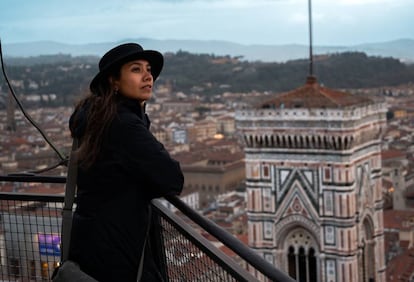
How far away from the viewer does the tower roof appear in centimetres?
1118

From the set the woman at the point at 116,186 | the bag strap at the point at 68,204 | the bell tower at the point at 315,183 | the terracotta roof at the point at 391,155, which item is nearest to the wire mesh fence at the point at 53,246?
the woman at the point at 116,186

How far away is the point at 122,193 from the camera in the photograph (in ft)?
6.92

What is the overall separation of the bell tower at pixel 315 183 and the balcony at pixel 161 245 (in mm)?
7699

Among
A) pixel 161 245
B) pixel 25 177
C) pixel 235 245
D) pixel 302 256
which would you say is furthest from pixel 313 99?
pixel 235 245

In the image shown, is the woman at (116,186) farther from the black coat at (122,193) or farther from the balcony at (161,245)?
the balcony at (161,245)

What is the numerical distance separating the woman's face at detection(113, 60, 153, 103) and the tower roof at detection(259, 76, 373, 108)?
8.97 meters

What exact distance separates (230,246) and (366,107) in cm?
975

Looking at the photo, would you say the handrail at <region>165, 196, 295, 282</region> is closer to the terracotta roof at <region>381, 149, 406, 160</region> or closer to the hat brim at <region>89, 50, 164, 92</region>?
the hat brim at <region>89, 50, 164, 92</region>

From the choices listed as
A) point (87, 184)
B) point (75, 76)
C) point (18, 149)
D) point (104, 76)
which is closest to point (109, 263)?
point (87, 184)

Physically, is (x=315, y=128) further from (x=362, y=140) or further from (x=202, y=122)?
(x=202, y=122)

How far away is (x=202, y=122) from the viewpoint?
6378cm

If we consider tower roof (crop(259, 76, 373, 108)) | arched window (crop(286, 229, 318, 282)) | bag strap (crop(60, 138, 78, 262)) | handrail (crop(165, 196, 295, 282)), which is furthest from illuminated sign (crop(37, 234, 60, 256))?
arched window (crop(286, 229, 318, 282))

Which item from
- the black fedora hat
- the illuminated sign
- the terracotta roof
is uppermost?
the black fedora hat

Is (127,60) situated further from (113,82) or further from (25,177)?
(25,177)
